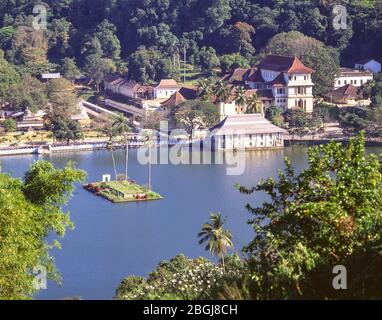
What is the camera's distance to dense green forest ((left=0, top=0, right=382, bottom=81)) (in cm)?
4128

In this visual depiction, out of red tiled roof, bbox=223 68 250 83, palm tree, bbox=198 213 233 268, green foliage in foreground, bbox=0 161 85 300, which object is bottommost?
red tiled roof, bbox=223 68 250 83

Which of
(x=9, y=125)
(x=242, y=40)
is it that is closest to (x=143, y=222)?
(x=9, y=125)

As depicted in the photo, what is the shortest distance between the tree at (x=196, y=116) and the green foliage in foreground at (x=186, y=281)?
18.8 m

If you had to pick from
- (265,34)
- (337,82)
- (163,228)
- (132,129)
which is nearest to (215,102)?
(132,129)

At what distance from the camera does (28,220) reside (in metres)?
10.2

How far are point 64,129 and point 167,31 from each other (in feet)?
48.2

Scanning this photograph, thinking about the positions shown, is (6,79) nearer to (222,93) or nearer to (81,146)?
(81,146)

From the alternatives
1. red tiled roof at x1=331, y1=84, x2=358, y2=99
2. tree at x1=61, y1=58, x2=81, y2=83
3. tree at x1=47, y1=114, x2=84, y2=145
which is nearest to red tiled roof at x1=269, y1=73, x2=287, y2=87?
red tiled roof at x1=331, y1=84, x2=358, y2=99

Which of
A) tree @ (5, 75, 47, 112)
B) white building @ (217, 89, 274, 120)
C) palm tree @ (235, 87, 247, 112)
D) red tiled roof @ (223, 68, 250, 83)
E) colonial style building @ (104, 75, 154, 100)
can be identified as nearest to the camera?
palm tree @ (235, 87, 247, 112)

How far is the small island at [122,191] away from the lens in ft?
73.2

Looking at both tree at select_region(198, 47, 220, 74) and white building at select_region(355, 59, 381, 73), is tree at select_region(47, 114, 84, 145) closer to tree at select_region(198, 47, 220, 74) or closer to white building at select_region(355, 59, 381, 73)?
tree at select_region(198, 47, 220, 74)

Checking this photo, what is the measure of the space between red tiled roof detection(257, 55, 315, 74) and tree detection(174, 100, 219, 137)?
4.63m

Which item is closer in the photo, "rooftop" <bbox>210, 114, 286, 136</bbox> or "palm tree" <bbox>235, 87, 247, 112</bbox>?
"rooftop" <bbox>210, 114, 286, 136</bbox>

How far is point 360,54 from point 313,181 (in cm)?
3369
